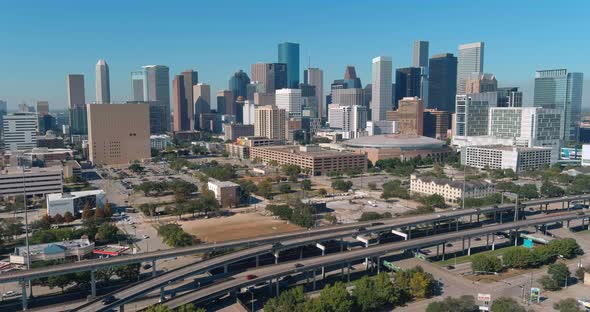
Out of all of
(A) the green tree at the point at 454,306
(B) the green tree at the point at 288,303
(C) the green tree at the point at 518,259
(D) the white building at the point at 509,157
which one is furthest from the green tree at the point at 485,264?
(D) the white building at the point at 509,157

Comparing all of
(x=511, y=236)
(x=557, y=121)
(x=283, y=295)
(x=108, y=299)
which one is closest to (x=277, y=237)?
(x=283, y=295)

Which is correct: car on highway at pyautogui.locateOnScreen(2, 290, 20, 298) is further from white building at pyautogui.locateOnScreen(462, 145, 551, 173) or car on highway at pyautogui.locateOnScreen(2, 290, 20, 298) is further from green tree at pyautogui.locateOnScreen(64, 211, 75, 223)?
white building at pyautogui.locateOnScreen(462, 145, 551, 173)

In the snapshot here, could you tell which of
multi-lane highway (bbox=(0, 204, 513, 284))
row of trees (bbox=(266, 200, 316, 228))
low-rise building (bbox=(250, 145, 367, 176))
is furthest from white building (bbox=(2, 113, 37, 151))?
multi-lane highway (bbox=(0, 204, 513, 284))

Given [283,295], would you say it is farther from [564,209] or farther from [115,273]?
[564,209]

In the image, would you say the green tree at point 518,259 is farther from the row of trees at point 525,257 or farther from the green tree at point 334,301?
the green tree at point 334,301

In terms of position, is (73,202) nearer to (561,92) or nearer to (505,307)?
(505,307)
